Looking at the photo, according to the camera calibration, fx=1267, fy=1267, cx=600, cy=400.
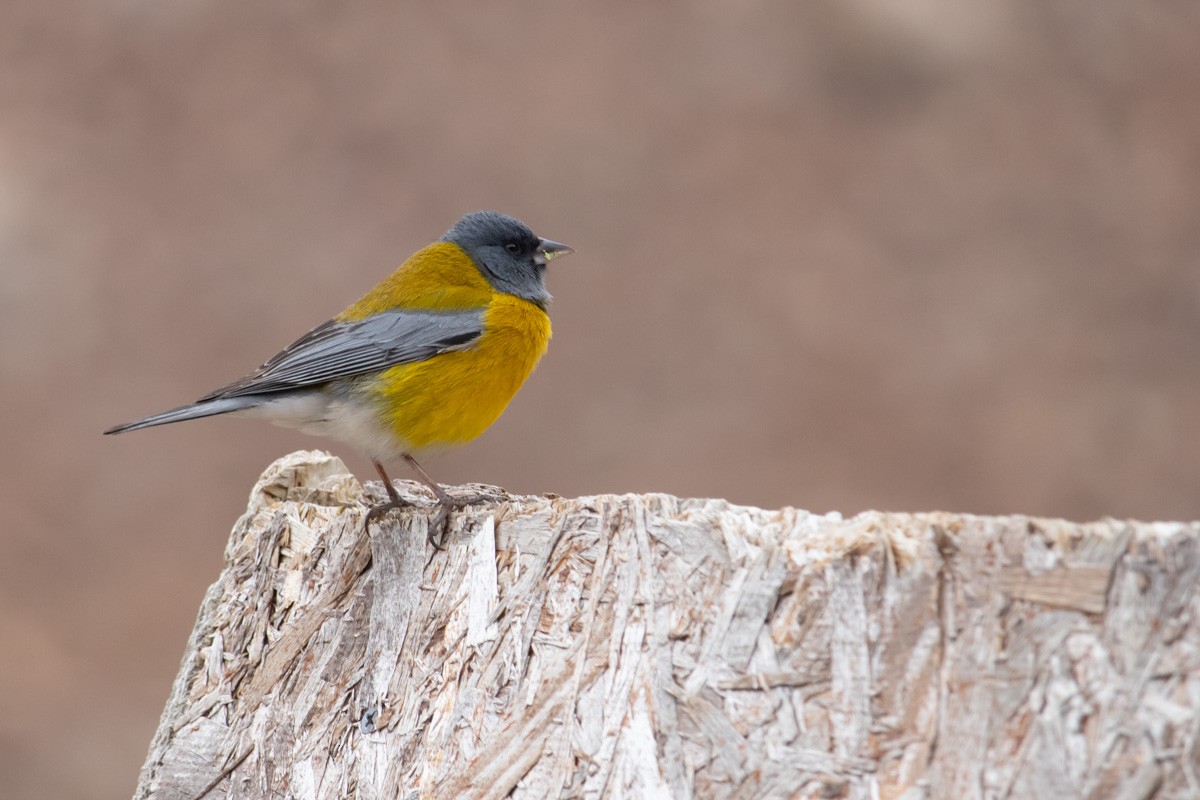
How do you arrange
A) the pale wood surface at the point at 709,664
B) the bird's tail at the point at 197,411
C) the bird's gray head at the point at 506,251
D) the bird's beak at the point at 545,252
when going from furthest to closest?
the bird's beak at the point at 545,252
the bird's gray head at the point at 506,251
the bird's tail at the point at 197,411
the pale wood surface at the point at 709,664

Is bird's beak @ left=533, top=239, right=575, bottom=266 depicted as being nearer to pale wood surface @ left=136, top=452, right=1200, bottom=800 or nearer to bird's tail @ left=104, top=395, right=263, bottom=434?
bird's tail @ left=104, top=395, right=263, bottom=434

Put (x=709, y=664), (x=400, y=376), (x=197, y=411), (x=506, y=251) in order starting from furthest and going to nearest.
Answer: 1. (x=506, y=251)
2. (x=400, y=376)
3. (x=197, y=411)
4. (x=709, y=664)

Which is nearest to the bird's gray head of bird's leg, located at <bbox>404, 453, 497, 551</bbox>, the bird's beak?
the bird's beak

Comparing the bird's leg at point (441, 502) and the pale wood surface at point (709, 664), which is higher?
the bird's leg at point (441, 502)

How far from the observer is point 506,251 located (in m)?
5.17

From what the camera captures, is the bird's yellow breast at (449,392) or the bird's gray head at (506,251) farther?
the bird's gray head at (506,251)

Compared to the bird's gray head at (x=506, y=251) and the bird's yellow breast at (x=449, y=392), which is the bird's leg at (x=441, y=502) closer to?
the bird's yellow breast at (x=449, y=392)

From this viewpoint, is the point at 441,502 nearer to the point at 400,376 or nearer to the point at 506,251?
the point at 400,376

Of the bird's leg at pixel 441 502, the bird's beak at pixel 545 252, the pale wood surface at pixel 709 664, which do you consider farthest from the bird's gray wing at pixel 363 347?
the pale wood surface at pixel 709 664

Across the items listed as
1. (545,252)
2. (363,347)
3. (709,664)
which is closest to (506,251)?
(545,252)

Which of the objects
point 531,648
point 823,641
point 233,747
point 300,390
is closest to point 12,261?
point 300,390

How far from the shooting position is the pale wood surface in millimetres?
2342

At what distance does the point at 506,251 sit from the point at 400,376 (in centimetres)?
100

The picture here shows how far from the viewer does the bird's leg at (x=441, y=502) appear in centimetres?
357
